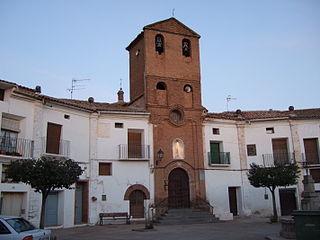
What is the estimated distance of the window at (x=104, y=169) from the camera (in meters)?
21.4

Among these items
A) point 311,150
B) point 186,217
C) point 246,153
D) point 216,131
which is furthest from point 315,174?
point 186,217

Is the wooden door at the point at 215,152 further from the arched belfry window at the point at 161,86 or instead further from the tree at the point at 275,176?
the arched belfry window at the point at 161,86

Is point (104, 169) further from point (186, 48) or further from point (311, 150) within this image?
point (311, 150)

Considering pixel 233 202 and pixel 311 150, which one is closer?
pixel 233 202

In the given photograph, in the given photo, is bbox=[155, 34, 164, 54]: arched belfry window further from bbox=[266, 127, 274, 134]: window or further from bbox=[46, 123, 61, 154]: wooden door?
bbox=[266, 127, 274, 134]: window

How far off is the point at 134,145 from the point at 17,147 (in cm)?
748

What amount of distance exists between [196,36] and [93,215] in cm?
1464

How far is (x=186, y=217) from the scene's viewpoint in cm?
2119

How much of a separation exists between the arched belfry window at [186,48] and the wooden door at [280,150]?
28.9 ft

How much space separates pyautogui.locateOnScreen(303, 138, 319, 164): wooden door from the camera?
81.1 ft

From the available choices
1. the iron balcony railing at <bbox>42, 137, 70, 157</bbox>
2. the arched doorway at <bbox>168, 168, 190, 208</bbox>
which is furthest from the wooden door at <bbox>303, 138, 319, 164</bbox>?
the iron balcony railing at <bbox>42, 137, 70, 157</bbox>

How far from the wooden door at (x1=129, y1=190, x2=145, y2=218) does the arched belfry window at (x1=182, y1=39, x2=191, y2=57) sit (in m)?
10.5

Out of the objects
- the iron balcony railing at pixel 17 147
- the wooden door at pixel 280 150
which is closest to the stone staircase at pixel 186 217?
the wooden door at pixel 280 150

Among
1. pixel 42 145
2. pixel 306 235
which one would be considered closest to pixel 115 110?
pixel 42 145
